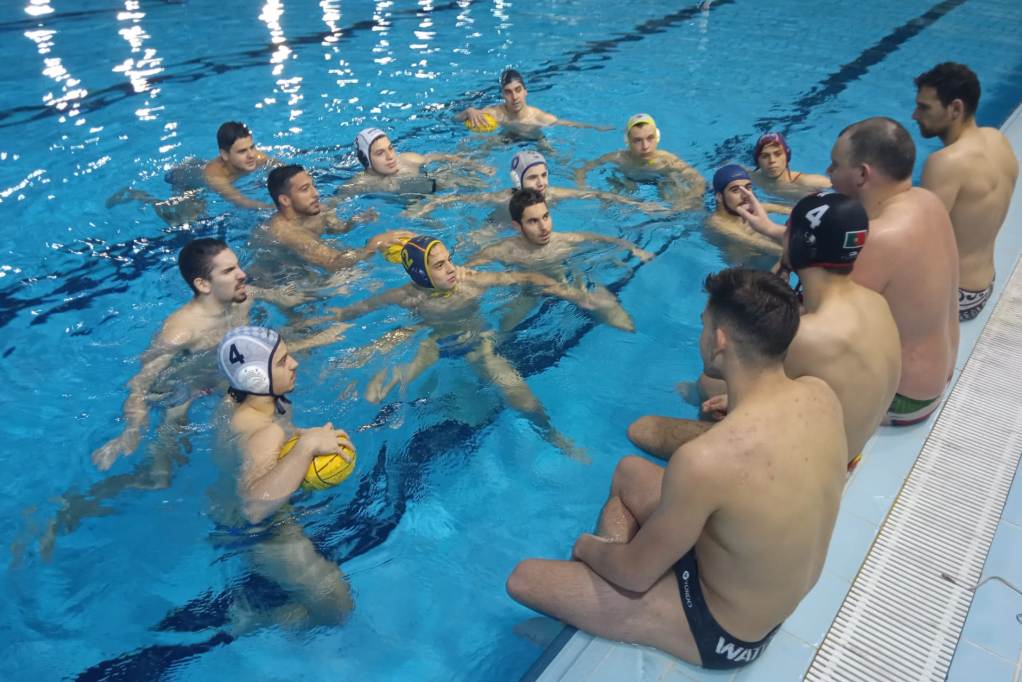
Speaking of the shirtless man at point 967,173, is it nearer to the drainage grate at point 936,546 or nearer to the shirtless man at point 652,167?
the drainage grate at point 936,546

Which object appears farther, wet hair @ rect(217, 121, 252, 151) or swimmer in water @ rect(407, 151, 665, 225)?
wet hair @ rect(217, 121, 252, 151)

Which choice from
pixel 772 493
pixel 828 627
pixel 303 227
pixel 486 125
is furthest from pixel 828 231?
pixel 486 125

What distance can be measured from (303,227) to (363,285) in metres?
0.79

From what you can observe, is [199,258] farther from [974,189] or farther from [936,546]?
[974,189]

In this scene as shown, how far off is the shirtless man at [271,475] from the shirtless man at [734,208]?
4.14 m

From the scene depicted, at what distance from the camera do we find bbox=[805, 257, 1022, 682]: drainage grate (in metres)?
2.77

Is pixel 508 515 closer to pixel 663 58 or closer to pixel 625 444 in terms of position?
pixel 625 444

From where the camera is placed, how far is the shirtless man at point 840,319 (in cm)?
298

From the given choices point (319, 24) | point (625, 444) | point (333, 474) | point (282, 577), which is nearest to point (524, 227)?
point (625, 444)

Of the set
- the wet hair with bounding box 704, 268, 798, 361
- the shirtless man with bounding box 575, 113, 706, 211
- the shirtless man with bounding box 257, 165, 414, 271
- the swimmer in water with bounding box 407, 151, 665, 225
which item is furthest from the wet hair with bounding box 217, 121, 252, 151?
the wet hair with bounding box 704, 268, 798, 361

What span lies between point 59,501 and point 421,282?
106 inches

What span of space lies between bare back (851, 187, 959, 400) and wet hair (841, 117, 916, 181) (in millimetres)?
140

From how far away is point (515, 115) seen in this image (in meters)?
8.95

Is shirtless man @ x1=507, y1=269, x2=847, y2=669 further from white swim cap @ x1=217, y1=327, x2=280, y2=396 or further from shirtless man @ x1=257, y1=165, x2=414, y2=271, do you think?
shirtless man @ x1=257, y1=165, x2=414, y2=271
